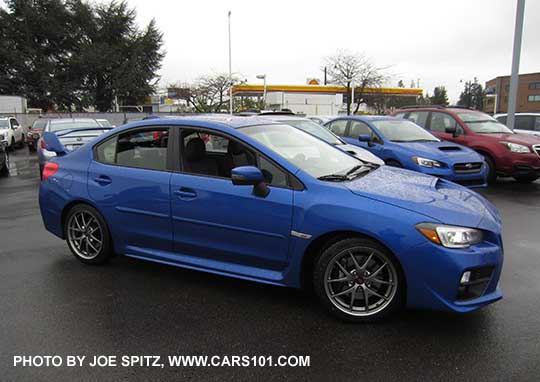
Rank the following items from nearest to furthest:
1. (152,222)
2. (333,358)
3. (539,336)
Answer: (333,358) < (539,336) < (152,222)

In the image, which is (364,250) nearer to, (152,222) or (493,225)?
(493,225)

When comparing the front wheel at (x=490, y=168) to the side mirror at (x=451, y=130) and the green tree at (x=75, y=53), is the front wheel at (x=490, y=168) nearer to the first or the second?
the side mirror at (x=451, y=130)

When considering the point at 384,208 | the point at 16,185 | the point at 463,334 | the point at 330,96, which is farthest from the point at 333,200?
the point at 330,96

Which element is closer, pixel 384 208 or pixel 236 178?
pixel 384 208

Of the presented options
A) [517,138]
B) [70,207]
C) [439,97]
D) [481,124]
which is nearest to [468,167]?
[517,138]

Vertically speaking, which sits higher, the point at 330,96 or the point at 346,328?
the point at 330,96

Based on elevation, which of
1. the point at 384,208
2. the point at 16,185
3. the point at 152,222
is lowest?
the point at 16,185

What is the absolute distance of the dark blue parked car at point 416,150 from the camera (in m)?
8.36

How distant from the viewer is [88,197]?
4.59 m

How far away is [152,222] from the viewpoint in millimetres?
4234

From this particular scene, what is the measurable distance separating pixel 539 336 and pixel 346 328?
4.58 feet

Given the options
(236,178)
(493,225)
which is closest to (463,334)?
(493,225)

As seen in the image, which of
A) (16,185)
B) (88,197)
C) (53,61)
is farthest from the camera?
(53,61)

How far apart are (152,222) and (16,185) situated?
842 centimetres
